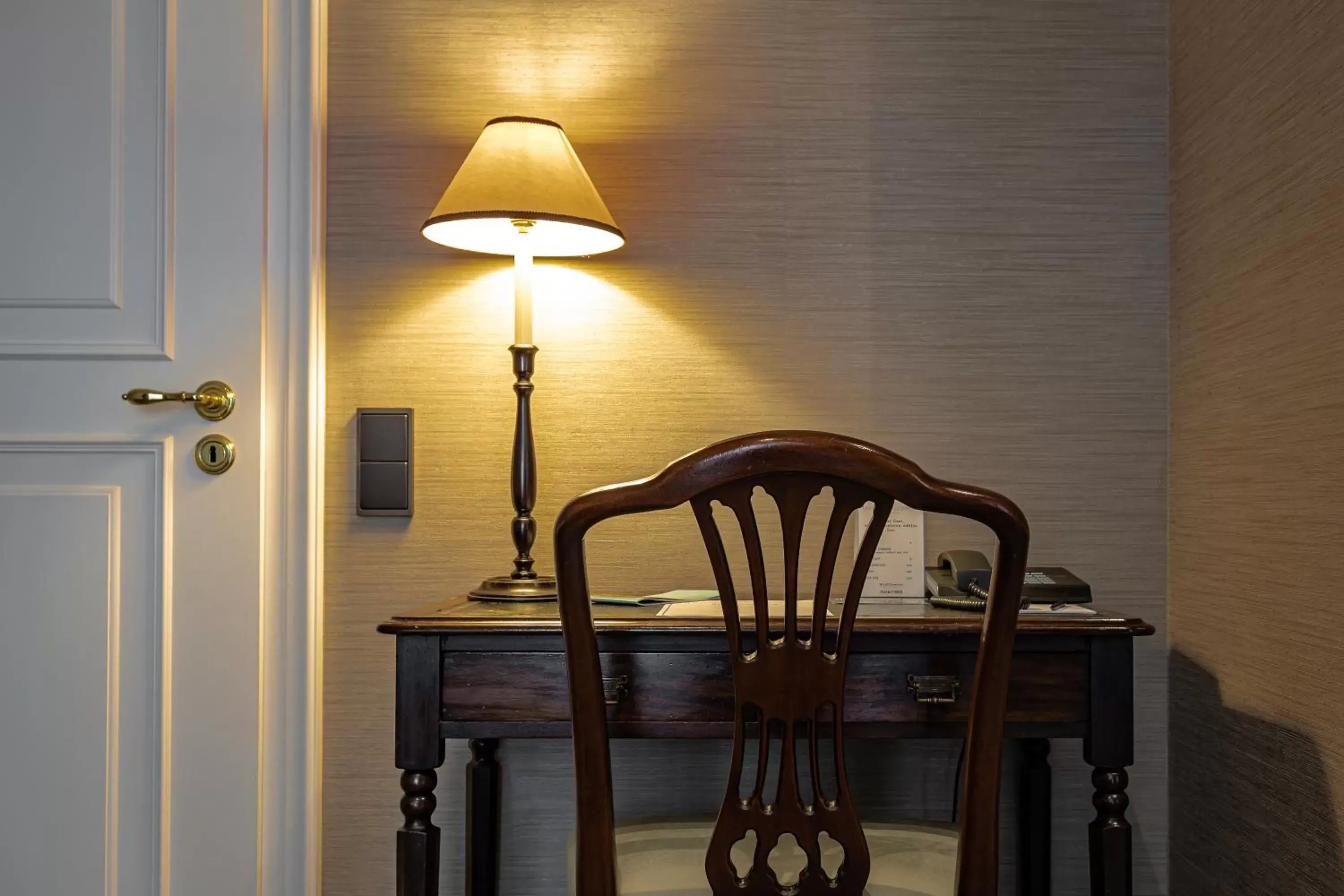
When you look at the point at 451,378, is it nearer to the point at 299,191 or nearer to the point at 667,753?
the point at 299,191

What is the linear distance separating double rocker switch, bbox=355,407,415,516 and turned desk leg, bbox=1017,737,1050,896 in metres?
1.14

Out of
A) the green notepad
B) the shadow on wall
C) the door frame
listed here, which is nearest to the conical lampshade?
the door frame

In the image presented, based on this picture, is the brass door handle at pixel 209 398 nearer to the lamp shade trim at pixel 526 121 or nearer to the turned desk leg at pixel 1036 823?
the lamp shade trim at pixel 526 121

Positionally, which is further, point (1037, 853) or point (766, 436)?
point (1037, 853)

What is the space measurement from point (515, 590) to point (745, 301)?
0.65m

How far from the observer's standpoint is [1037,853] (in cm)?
174

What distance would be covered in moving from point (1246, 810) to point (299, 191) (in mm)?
1827

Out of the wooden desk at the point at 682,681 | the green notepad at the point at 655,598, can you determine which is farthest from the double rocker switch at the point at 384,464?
the wooden desk at the point at 682,681

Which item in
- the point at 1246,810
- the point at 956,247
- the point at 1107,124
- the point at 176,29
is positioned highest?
the point at 176,29

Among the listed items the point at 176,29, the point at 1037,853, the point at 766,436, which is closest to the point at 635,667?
the point at 766,436

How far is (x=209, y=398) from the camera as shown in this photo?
179 centimetres

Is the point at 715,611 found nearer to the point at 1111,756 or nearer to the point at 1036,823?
the point at 1111,756

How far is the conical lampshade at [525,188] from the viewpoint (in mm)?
1556

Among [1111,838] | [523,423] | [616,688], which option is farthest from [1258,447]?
[523,423]
